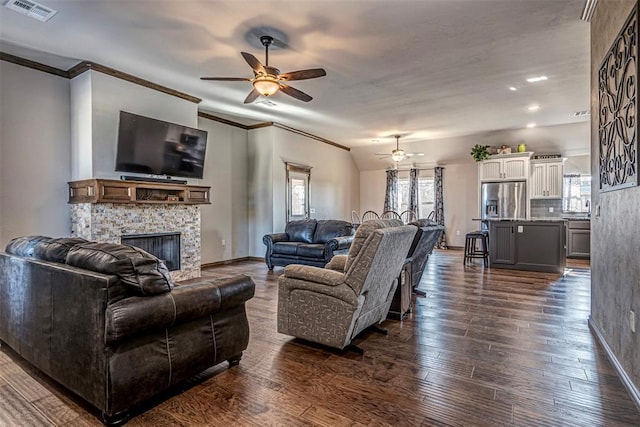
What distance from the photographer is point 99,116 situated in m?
4.46

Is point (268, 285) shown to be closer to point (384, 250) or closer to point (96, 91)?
point (384, 250)

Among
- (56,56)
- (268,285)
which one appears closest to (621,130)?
(268,285)

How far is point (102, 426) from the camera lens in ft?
5.98

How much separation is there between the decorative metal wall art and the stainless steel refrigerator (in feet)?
18.9

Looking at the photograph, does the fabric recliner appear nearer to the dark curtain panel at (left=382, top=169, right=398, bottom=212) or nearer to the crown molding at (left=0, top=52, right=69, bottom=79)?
the crown molding at (left=0, top=52, right=69, bottom=79)

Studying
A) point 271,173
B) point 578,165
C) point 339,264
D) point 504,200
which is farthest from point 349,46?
point 578,165

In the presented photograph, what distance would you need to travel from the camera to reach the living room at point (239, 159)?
105 inches

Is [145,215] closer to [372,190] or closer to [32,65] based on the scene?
[32,65]

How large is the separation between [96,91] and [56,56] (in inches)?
21.2

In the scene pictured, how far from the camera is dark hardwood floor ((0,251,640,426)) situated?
1903mm

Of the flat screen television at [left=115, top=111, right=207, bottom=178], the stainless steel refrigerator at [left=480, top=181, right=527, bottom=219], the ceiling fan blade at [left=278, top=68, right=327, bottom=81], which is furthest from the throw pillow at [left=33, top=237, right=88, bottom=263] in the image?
the stainless steel refrigerator at [left=480, top=181, right=527, bottom=219]

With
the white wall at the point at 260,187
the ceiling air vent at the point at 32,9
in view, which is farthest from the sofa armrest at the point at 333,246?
the ceiling air vent at the point at 32,9

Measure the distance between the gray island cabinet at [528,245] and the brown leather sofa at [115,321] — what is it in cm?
565

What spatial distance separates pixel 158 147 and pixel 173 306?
378 centimetres
